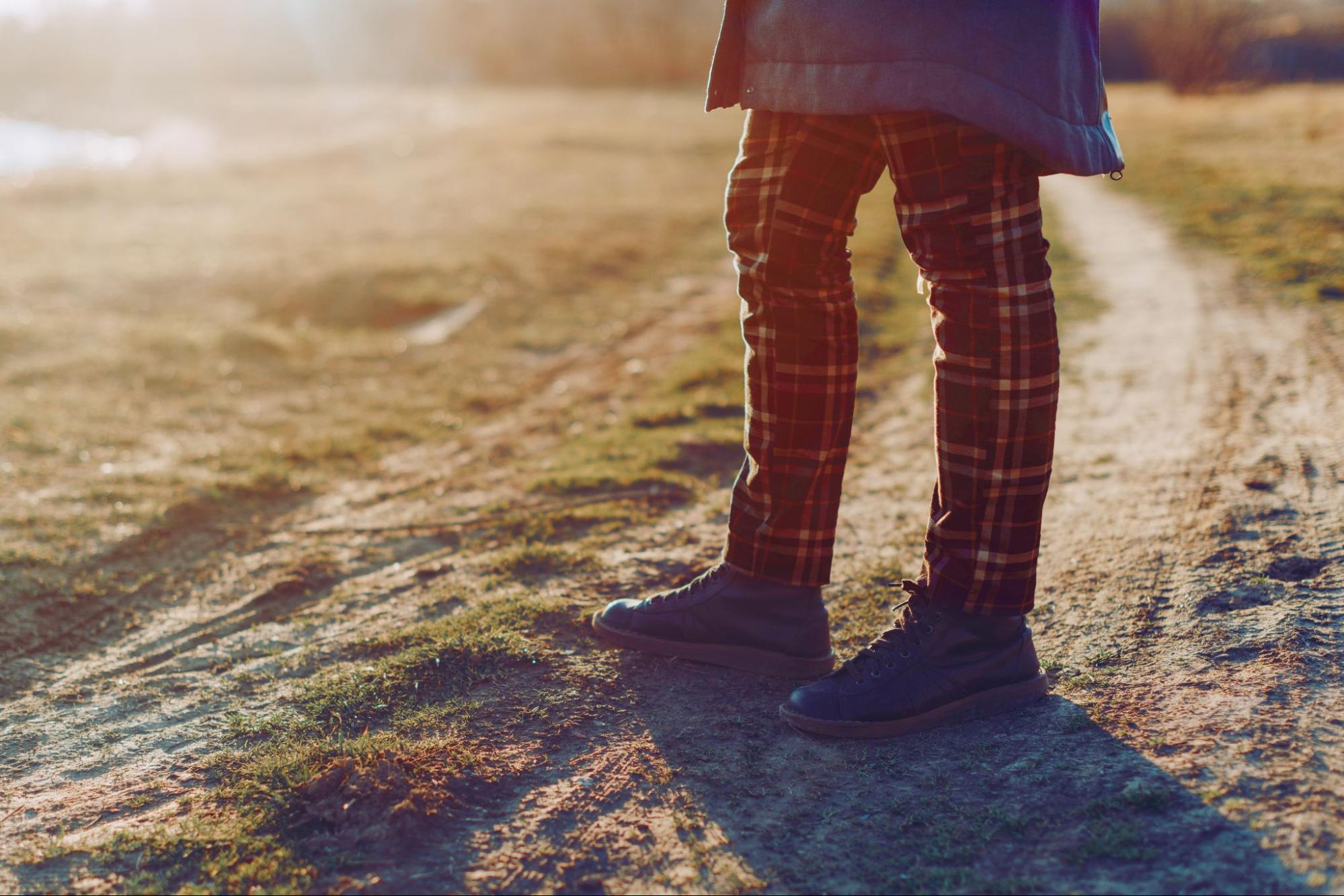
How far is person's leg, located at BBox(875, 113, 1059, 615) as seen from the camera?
5.99ft

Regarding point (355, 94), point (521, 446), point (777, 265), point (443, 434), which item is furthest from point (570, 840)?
point (355, 94)

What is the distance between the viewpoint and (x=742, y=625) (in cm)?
227

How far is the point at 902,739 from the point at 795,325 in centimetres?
83

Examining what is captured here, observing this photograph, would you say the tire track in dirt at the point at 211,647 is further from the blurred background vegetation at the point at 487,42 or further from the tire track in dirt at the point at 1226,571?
the blurred background vegetation at the point at 487,42

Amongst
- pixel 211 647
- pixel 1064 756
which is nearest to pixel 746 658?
pixel 1064 756

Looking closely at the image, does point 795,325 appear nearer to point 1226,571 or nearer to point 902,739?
point 902,739

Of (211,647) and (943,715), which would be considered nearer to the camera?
(943,715)

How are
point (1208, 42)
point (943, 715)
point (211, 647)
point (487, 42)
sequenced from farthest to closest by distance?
1. point (487, 42)
2. point (1208, 42)
3. point (211, 647)
4. point (943, 715)

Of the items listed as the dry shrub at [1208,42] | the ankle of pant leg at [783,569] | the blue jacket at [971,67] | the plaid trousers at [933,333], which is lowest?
the ankle of pant leg at [783,569]

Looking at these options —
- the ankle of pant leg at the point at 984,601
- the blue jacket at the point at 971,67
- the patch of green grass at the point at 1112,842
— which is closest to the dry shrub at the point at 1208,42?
the blue jacket at the point at 971,67

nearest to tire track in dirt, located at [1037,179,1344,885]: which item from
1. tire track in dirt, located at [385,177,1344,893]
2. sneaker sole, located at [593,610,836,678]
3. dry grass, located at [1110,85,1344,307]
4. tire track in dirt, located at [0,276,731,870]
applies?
tire track in dirt, located at [385,177,1344,893]

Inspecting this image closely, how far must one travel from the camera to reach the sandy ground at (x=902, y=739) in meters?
1.64

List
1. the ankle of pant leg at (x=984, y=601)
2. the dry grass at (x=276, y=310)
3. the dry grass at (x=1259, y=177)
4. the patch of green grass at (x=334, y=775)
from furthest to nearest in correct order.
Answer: the dry grass at (x=1259, y=177), the dry grass at (x=276, y=310), the ankle of pant leg at (x=984, y=601), the patch of green grass at (x=334, y=775)

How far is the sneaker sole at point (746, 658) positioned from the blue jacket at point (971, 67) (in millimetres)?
1124
